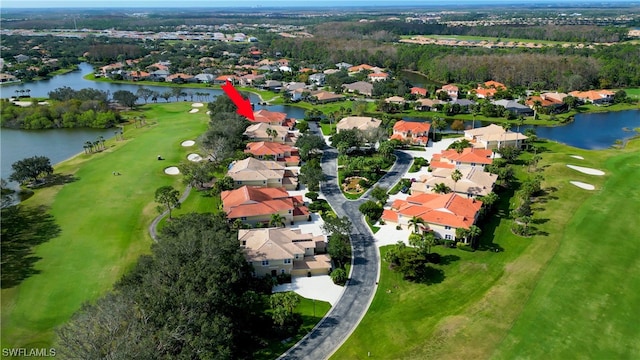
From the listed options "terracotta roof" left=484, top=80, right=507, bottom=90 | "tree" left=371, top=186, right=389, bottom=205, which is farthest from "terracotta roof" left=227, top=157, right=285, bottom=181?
"terracotta roof" left=484, top=80, right=507, bottom=90

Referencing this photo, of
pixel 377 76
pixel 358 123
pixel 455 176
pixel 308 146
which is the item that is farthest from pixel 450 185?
pixel 377 76

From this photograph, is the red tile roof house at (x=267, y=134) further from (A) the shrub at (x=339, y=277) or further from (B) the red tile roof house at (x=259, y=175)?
(A) the shrub at (x=339, y=277)

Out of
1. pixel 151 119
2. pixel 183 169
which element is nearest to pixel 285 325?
pixel 183 169

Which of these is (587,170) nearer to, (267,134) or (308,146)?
(308,146)

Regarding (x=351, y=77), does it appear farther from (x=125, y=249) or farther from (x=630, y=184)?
(x=125, y=249)

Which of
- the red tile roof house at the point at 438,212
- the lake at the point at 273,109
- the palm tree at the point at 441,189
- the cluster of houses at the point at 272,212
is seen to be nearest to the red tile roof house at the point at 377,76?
the lake at the point at 273,109

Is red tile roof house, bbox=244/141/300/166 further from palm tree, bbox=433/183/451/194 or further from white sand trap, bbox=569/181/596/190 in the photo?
white sand trap, bbox=569/181/596/190
